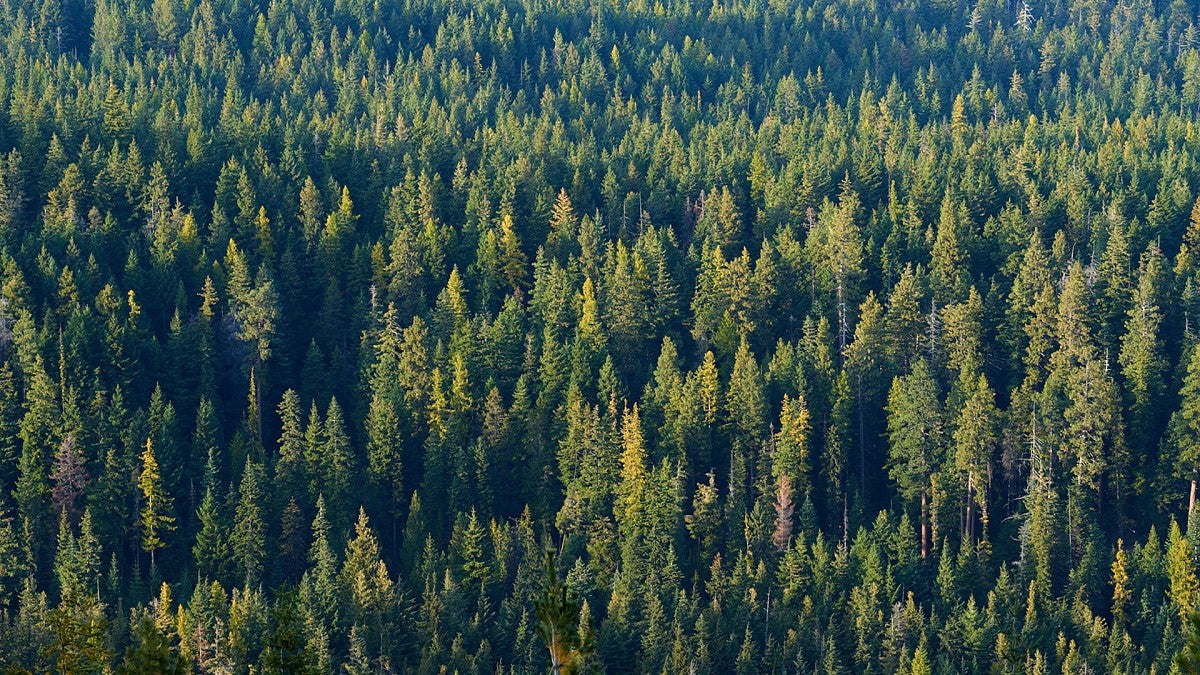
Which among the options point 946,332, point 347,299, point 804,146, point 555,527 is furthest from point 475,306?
point 804,146

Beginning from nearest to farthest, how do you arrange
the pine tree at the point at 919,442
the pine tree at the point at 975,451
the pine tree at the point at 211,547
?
the pine tree at the point at 211,547, the pine tree at the point at 975,451, the pine tree at the point at 919,442

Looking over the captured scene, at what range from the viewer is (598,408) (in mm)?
125938

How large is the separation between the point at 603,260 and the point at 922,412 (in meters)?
29.8

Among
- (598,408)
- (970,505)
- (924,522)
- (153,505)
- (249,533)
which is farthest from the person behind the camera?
(598,408)

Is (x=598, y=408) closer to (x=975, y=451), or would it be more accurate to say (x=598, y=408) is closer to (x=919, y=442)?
(x=919, y=442)

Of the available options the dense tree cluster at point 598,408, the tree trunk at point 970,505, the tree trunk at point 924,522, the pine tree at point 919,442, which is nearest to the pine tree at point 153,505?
the dense tree cluster at point 598,408

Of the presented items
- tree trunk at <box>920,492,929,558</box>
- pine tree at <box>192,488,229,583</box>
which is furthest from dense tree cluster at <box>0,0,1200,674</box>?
tree trunk at <box>920,492,929,558</box>

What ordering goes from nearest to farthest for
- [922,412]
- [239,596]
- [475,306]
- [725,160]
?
[239,596] < [922,412] < [475,306] < [725,160]

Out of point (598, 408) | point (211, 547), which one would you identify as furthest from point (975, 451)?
point (211, 547)

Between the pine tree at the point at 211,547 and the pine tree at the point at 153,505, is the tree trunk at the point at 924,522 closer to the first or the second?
the pine tree at the point at 211,547

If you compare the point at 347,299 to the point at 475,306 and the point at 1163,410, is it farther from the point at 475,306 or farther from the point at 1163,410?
the point at 1163,410

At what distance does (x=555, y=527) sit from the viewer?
122188 millimetres

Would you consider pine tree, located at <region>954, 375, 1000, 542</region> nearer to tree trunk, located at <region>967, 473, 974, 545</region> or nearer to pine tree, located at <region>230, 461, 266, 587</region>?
tree trunk, located at <region>967, 473, 974, 545</region>

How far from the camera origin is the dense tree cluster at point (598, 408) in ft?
364
